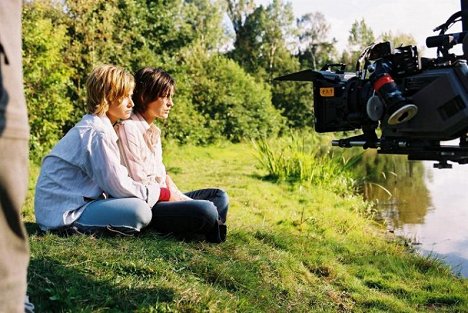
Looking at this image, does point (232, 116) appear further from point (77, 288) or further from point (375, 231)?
point (77, 288)

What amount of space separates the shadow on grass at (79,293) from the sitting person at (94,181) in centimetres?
65

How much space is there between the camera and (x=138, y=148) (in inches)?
140

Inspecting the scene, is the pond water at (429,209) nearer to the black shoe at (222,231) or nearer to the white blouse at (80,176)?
the black shoe at (222,231)

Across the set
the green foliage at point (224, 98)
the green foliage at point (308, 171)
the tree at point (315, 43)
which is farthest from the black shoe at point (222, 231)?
the tree at point (315, 43)

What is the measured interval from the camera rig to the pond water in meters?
3.28

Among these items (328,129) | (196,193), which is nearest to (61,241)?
(196,193)

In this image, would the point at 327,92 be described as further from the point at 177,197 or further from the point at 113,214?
the point at 113,214

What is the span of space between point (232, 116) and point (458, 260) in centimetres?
1168

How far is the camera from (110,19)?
11219 mm

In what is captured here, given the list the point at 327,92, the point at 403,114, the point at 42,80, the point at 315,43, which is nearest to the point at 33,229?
the point at 327,92

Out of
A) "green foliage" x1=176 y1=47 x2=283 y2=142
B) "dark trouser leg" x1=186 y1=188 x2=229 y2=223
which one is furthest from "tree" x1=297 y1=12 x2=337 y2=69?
"dark trouser leg" x1=186 y1=188 x2=229 y2=223

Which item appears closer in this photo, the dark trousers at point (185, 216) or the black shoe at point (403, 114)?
the black shoe at point (403, 114)

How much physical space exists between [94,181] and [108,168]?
181 mm

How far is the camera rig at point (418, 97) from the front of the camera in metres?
2.34
